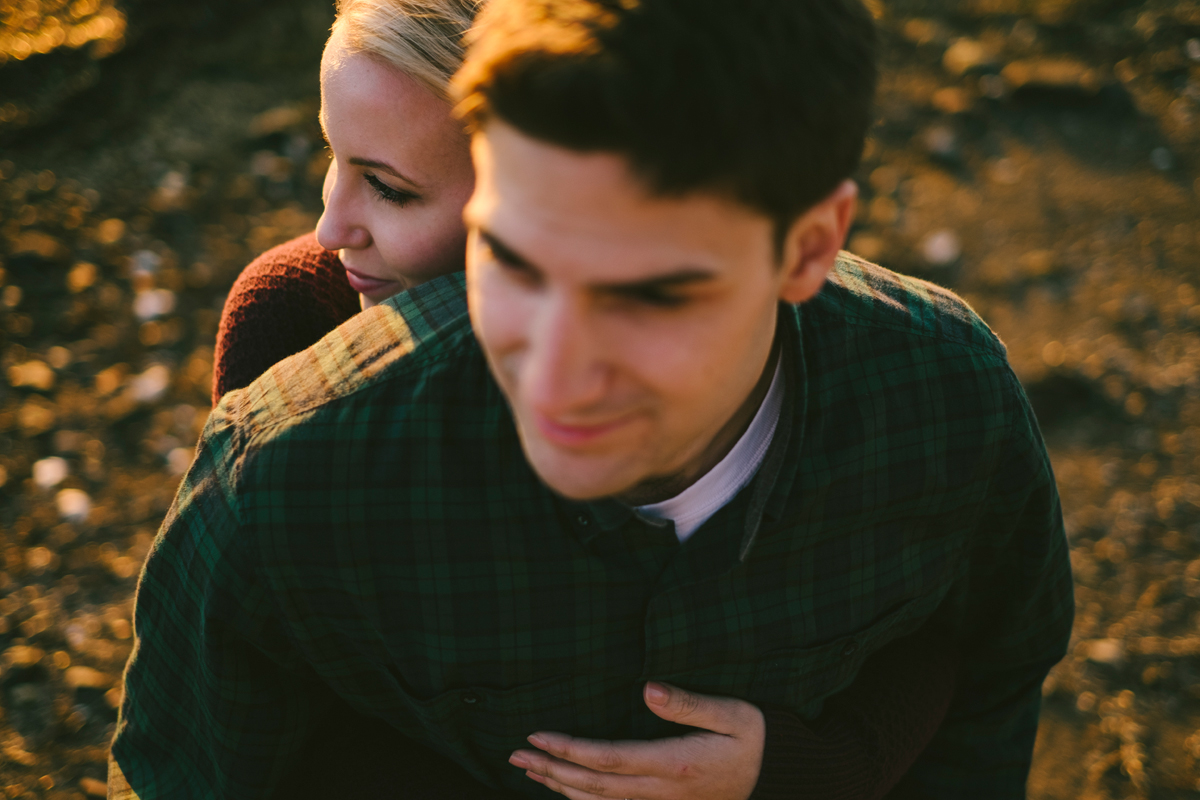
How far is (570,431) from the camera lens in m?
1.19

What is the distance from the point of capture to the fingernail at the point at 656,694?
1.57 m

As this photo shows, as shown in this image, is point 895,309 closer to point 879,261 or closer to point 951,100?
point 879,261

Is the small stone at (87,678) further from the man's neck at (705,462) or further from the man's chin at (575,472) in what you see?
the man's chin at (575,472)

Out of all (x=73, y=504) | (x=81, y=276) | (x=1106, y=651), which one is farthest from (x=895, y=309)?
(x=81, y=276)

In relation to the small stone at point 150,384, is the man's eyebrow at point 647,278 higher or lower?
higher

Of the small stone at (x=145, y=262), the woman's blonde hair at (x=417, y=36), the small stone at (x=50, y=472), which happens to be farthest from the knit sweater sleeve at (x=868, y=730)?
the small stone at (x=145, y=262)

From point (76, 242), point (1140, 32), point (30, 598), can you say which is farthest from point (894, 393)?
point (1140, 32)

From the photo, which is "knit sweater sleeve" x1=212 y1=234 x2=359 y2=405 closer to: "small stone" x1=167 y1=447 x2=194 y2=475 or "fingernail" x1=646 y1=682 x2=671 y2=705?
"fingernail" x1=646 y1=682 x2=671 y2=705

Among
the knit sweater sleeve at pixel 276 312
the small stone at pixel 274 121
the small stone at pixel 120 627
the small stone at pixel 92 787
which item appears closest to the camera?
the knit sweater sleeve at pixel 276 312

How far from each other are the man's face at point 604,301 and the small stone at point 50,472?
273 centimetres

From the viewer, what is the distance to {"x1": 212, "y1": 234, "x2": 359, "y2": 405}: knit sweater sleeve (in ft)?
6.18

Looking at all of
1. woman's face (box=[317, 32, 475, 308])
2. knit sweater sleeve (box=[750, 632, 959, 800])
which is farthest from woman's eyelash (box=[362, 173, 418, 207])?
knit sweater sleeve (box=[750, 632, 959, 800])

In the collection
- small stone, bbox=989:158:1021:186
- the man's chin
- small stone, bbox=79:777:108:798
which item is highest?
the man's chin

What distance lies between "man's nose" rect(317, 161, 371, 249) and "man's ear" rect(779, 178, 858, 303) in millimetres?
904
